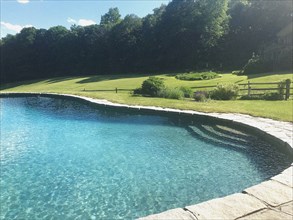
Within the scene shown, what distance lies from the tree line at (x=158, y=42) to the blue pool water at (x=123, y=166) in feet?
123

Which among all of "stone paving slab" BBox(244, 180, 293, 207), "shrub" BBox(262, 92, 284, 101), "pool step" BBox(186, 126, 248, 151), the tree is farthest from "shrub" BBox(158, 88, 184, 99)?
the tree

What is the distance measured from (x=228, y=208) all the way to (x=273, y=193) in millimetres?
1156

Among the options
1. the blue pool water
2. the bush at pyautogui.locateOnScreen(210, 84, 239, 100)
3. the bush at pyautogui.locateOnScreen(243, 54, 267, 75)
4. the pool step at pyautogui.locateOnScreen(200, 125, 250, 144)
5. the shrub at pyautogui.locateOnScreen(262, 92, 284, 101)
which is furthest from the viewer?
the bush at pyautogui.locateOnScreen(243, 54, 267, 75)

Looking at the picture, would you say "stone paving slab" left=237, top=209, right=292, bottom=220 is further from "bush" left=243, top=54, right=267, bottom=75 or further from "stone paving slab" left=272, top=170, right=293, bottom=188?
"bush" left=243, top=54, right=267, bottom=75

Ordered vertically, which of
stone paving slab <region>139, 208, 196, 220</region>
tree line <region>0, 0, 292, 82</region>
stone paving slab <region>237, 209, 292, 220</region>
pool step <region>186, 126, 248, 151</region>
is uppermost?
tree line <region>0, 0, 292, 82</region>

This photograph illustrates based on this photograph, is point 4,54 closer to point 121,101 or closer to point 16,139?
point 121,101

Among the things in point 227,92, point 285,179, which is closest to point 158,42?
point 227,92

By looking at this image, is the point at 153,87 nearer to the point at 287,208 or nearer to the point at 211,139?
the point at 211,139

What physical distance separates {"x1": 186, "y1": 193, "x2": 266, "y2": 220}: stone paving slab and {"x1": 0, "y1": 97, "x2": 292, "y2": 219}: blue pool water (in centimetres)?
172

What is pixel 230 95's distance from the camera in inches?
821

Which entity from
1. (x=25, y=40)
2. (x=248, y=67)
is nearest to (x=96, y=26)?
(x=25, y=40)

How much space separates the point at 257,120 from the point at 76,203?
9111 millimetres

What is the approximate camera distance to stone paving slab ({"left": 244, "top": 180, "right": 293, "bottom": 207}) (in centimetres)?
543

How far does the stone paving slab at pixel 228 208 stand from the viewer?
4.92 metres
